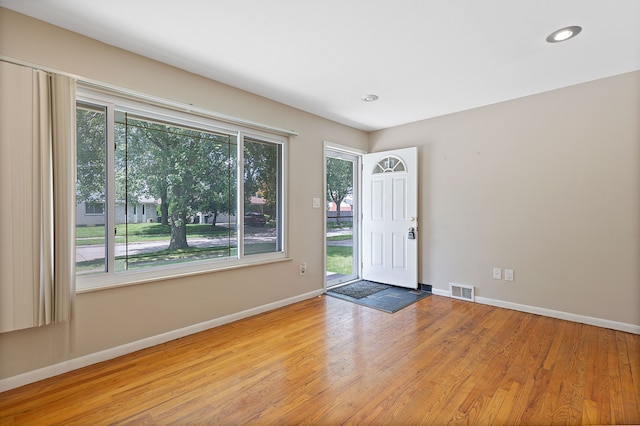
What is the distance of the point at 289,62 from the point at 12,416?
10.2 ft

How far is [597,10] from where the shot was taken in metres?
1.96

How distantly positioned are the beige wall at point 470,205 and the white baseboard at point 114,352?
0.04 metres

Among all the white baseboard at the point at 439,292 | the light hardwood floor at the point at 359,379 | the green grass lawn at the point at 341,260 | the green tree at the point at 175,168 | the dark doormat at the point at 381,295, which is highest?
the green tree at the point at 175,168

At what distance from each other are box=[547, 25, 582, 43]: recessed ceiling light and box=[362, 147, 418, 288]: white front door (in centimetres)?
208

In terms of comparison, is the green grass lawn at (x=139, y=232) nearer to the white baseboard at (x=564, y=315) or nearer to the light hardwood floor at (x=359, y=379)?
the light hardwood floor at (x=359, y=379)

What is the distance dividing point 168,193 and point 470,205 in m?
3.60

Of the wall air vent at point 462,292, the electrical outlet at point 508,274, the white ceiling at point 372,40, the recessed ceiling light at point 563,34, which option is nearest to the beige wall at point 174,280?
the white ceiling at point 372,40

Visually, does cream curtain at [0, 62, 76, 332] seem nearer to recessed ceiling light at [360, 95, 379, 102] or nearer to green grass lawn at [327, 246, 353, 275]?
recessed ceiling light at [360, 95, 379, 102]

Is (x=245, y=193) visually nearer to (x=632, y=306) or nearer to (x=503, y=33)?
Result: (x=503, y=33)

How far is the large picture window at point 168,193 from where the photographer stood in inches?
94.6

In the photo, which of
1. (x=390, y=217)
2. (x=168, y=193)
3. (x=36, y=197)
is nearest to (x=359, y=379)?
(x=168, y=193)

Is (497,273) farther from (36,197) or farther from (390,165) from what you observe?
A: (36,197)

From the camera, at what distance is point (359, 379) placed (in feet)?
6.89

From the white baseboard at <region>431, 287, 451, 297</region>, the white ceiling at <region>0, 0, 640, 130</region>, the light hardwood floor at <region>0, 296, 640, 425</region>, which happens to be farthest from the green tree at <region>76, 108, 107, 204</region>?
the white baseboard at <region>431, 287, 451, 297</region>
